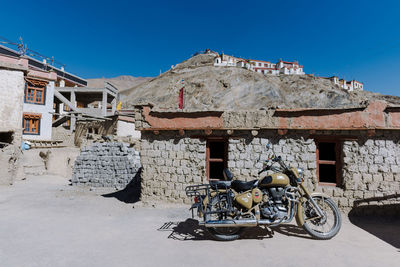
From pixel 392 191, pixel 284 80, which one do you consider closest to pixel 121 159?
pixel 392 191

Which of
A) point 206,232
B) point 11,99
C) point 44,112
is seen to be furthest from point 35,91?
point 206,232

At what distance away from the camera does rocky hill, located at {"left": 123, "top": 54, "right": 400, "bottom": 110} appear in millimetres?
45062

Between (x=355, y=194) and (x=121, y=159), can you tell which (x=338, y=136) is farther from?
(x=121, y=159)

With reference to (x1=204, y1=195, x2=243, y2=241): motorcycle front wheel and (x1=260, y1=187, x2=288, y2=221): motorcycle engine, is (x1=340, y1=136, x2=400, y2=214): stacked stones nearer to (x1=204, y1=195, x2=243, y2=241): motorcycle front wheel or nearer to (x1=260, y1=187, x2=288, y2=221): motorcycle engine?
(x1=260, y1=187, x2=288, y2=221): motorcycle engine

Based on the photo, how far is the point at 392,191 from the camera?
5633 millimetres

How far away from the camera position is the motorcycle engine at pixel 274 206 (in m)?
4.12

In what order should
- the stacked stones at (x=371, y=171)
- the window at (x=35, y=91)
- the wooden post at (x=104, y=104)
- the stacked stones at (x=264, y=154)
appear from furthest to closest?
the wooden post at (x=104, y=104) → the window at (x=35, y=91) → the stacked stones at (x=264, y=154) → the stacked stones at (x=371, y=171)

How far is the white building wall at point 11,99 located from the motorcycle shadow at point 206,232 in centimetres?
1559

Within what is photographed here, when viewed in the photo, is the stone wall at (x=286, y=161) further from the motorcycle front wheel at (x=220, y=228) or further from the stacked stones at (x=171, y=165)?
the motorcycle front wheel at (x=220, y=228)

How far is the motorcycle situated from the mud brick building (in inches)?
73.8

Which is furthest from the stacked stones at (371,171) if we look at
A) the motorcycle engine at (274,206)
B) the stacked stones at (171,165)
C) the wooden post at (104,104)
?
the wooden post at (104,104)

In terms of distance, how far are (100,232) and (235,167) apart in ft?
12.4

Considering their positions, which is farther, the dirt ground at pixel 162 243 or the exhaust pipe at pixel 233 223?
the exhaust pipe at pixel 233 223

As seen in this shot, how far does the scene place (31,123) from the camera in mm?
21750
